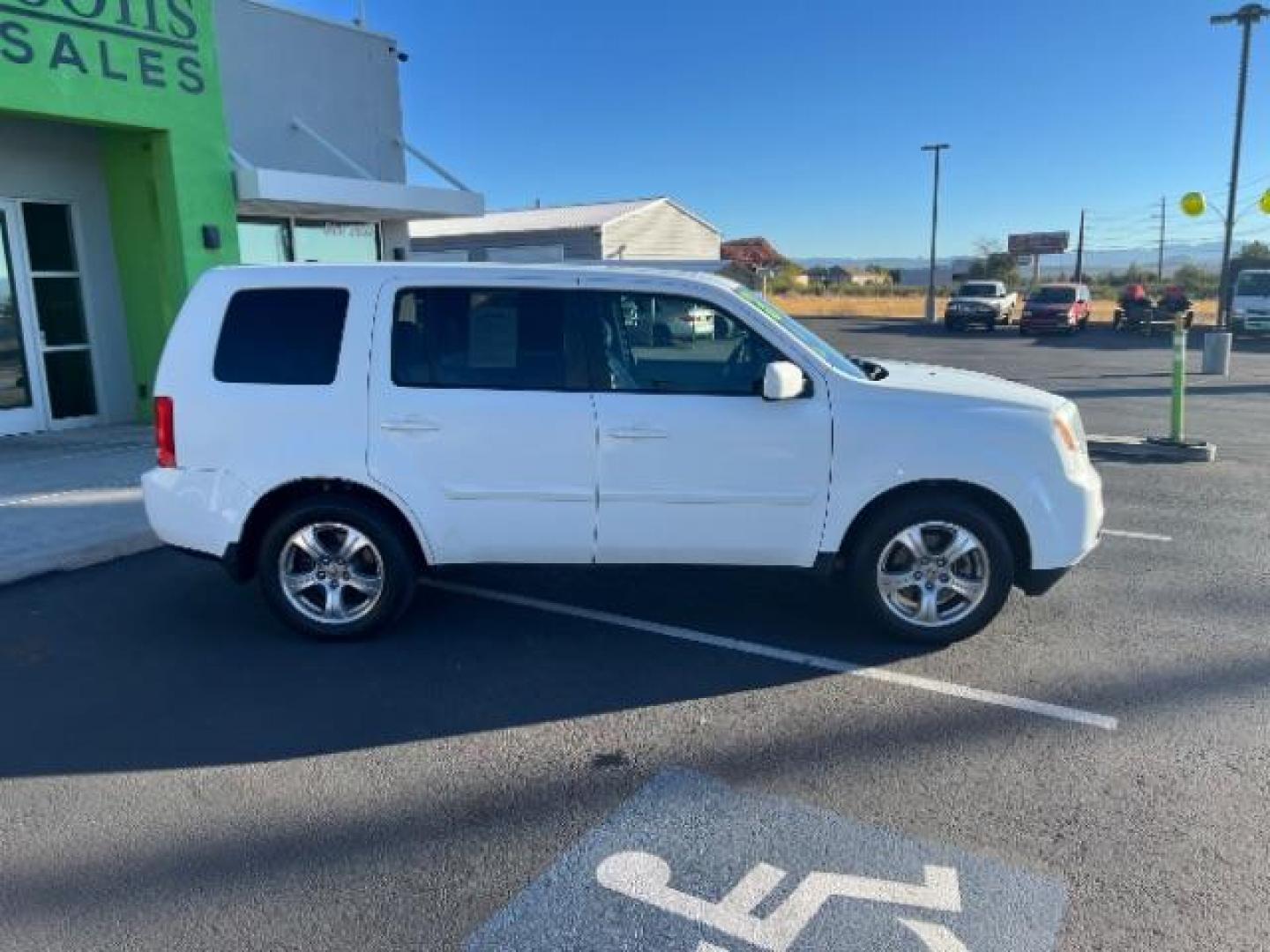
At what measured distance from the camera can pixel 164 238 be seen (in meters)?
9.92

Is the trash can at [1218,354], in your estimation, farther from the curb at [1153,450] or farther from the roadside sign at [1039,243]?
the roadside sign at [1039,243]

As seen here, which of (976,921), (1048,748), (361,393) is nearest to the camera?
(976,921)

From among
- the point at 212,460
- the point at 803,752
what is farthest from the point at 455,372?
the point at 803,752

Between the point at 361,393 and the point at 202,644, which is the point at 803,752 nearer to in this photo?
the point at 361,393

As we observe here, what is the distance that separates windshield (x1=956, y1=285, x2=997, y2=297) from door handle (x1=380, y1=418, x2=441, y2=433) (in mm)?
34099

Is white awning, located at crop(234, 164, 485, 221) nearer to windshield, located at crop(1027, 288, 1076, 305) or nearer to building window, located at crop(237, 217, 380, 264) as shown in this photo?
building window, located at crop(237, 217, 380, 264)

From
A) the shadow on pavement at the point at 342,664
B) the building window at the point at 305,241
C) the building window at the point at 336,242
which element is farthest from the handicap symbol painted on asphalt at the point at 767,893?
the building window at the point at 336,242

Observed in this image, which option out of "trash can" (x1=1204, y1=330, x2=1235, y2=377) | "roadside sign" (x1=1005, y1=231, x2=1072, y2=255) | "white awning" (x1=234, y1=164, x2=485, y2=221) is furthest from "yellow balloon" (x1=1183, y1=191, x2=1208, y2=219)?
"roadside sign" (x1=1005, y1=231, x2=1072, y2=255)

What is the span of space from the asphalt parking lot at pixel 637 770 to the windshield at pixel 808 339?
1.36 meters

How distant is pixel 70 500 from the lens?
728 cm

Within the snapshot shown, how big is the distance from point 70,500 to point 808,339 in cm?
612

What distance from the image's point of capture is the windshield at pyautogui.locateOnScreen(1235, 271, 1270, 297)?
2764 centimetres

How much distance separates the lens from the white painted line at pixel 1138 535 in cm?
636

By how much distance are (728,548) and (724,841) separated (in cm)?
172
